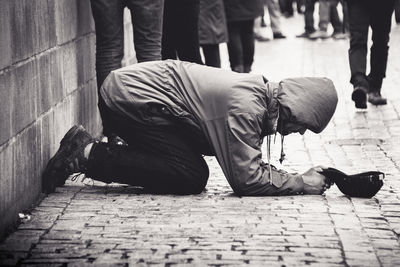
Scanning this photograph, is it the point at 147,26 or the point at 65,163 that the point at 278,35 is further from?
the point at 65,163

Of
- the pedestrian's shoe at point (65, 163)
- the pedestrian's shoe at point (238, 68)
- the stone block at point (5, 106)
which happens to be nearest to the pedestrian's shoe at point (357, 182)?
the pedestrian's shoe at point (65, 163)

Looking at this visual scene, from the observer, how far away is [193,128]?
5938mm

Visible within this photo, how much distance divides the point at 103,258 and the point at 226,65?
9767mm

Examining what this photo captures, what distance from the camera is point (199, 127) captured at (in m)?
5.89

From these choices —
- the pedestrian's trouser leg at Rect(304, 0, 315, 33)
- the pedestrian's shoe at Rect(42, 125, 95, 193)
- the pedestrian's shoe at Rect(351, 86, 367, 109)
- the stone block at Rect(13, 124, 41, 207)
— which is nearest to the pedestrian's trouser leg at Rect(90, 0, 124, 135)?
the pedestrian's shoe at Rect(42, 125, 95, 193)

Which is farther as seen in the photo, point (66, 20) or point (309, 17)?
point (309, 17)

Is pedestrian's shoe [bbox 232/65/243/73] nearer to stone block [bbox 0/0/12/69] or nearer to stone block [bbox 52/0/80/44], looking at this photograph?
stone block [bbox 52/0/80/44]

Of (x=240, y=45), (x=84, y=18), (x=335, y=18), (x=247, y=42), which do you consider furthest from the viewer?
(x=335, y=18)

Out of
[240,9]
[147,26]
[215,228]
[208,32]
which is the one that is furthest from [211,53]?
[215,228]

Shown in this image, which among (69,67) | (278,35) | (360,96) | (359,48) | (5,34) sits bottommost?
(278,35)

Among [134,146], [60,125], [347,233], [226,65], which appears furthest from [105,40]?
[226,65]

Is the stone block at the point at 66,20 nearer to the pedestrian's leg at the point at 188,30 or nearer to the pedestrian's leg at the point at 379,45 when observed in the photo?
the pedestrian's leg at the point at 188,30

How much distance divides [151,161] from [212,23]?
484 centimetres

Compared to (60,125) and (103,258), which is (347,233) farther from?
(60,125)
